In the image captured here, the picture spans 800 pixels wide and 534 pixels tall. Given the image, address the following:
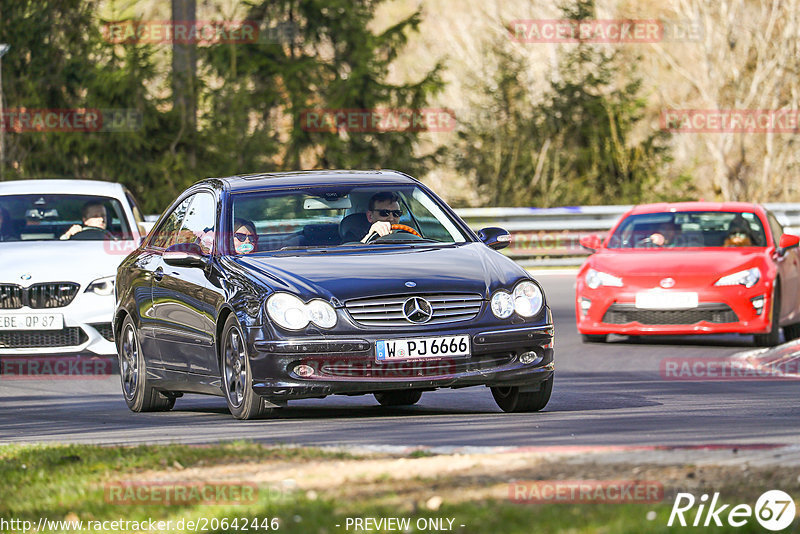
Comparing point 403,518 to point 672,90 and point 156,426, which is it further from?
point 672,90

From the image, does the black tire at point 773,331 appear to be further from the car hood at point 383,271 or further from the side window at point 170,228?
the side window at point 170,228

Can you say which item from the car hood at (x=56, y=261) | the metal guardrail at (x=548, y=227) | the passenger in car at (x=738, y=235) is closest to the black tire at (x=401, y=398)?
the car hood at (x=56, y=261)

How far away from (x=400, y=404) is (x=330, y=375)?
191 cm

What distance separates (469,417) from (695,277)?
6342mm

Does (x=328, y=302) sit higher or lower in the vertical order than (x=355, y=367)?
higher

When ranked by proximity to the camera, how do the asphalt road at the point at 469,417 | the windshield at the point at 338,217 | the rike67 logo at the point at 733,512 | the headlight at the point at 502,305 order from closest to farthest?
the rike67 logo at the point at 733,512
the asphalt road at the point at 469,417
the headlight at the point at 502,305
the windshield at the point at 338,217

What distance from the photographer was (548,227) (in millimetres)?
28906

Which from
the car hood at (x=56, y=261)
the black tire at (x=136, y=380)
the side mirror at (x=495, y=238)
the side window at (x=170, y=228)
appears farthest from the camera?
the car hood at (x=56, y=261)

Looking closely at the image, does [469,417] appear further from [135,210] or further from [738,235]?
[738,235]

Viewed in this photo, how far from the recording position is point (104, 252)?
563 inches

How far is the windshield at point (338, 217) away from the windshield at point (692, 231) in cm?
610

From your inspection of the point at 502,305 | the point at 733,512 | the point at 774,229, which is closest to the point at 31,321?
the point at 502,305

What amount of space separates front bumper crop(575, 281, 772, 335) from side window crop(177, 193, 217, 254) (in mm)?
5535

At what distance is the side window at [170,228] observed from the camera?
11688mm
